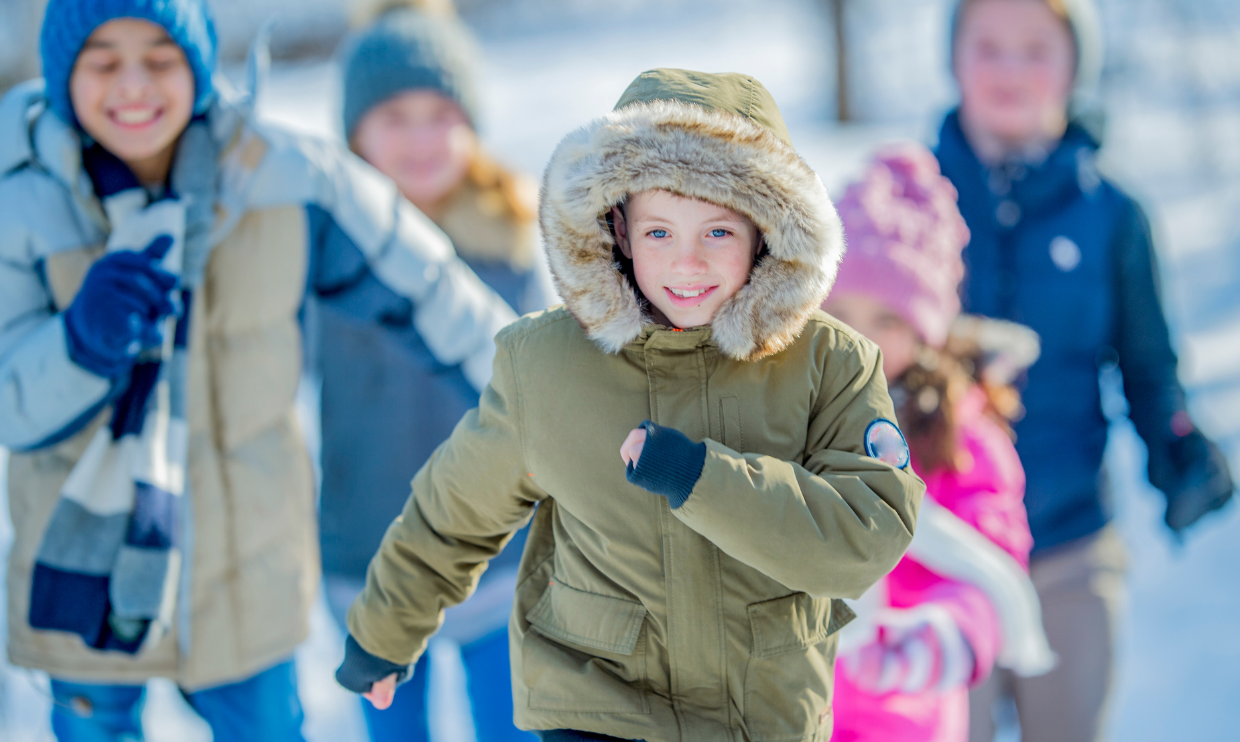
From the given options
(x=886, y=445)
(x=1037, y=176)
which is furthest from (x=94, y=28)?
(x=1037, y=176)

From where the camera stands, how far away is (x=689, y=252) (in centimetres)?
145

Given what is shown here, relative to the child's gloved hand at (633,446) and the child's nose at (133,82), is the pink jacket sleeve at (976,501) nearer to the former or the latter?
the child's gloved hand at (633,446)

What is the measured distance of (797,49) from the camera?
548 inches

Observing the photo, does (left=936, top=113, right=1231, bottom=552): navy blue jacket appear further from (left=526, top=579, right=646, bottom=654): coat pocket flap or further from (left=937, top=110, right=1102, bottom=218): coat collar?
(left=526, top=579, right=646, bottom=654): coat pocket flap

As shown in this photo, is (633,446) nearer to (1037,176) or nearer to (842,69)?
(1037,176)

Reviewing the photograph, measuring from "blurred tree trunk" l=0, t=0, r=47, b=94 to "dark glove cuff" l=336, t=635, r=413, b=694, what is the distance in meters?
9.24

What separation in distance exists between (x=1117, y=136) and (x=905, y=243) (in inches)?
366

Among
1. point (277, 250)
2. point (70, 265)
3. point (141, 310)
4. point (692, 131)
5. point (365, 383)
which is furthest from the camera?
point (365, 383)

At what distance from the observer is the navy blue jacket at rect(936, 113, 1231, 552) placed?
2582mm

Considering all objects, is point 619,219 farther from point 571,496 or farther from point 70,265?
point 70,265

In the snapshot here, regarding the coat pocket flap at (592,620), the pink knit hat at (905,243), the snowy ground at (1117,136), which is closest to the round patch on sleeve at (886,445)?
the coat pocket flap at (592,620)

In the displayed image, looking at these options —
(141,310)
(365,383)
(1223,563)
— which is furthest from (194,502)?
(1223,563)

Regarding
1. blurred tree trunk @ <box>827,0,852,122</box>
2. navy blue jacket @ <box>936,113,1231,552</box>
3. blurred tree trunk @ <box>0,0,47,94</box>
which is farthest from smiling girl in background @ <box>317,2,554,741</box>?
blurred tree trunk @ <box>827,0,852,122</box>

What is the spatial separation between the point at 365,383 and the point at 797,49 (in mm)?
12406
